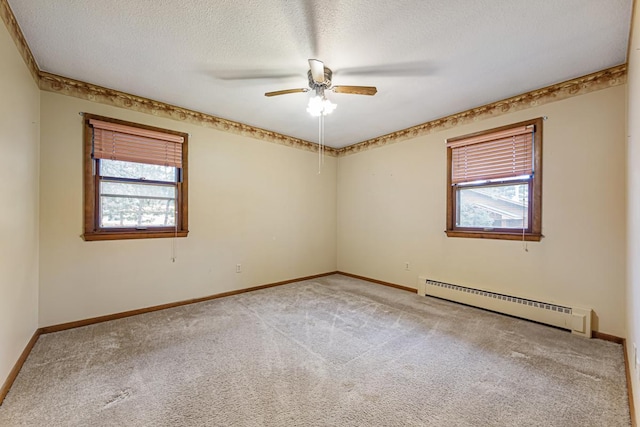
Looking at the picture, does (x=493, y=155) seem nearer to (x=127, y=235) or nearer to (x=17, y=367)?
(x=127, y=235)

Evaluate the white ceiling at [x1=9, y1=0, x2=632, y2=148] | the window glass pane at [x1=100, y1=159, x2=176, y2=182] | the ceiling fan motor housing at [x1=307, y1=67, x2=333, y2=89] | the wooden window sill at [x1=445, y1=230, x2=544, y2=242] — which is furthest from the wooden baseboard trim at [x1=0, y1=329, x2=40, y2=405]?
the wooden window sill at [x1=445, y1=230, x2=544, y2=242]

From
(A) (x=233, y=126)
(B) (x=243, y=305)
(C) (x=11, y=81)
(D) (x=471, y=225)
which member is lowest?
(B) (x=243, y=305)

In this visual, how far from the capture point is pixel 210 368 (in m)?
2.07

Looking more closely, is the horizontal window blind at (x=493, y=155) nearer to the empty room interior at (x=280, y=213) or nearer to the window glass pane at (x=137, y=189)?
the empty room interior at (x=280, y=213)

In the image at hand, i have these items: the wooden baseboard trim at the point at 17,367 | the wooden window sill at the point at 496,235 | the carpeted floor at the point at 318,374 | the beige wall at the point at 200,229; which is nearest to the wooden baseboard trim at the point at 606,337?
the carpeted floor at the point at 318,374

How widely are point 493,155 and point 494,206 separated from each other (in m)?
0.65

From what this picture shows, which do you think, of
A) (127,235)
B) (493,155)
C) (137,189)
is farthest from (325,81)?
(127,235)

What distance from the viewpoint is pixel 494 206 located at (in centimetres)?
339

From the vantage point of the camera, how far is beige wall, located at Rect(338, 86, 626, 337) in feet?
8.36

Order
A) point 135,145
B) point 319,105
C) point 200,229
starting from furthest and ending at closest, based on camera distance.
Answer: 1. point 200,229
2. point 135,145
3. point 319,105

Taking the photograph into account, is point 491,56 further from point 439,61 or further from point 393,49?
point 393,49

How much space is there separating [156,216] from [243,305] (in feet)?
5.30

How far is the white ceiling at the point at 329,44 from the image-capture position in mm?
1815

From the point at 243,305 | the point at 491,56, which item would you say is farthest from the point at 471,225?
the point at 243,305
